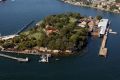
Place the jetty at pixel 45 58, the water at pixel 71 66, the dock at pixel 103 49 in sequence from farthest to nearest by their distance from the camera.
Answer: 1. the dock at pixel 103 49
2. the jetty at pixel 45 58
3. the water at pixel 71 66

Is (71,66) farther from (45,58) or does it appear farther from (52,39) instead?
(52,39)

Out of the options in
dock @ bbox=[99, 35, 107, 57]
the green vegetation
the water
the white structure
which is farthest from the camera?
the white structure

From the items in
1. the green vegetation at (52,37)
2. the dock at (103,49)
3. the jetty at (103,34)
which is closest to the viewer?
the dock at (103,49)

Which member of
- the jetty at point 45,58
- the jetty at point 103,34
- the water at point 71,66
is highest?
the jetty at point 103,34

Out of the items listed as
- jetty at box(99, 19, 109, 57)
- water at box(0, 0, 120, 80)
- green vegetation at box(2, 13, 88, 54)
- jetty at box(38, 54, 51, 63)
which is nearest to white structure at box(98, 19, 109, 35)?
jetty at box(99, 19, 109, 57)

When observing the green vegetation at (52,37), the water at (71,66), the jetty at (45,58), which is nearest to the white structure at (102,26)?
the water at (71,66)

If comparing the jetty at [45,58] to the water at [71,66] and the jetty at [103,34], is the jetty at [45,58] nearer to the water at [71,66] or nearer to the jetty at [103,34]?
the water at [71,66]

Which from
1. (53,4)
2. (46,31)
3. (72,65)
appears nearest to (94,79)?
(72,65)

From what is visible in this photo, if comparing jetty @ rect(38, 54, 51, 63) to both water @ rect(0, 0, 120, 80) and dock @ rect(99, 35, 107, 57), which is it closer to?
water @ rect(0, 0, 120, 80)
